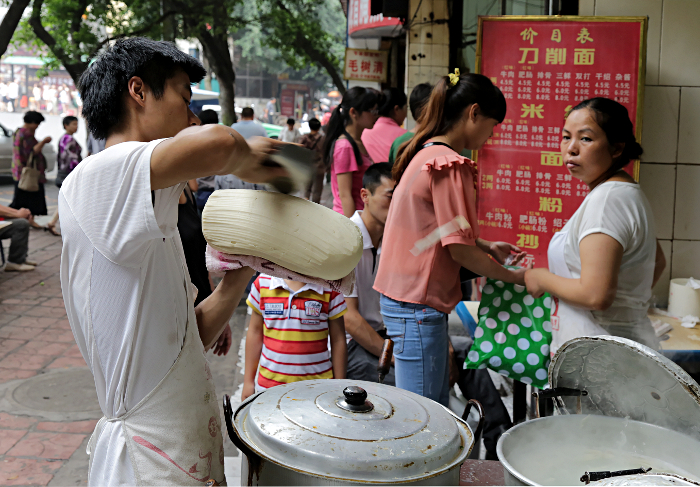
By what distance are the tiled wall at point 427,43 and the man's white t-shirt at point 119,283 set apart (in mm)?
5197

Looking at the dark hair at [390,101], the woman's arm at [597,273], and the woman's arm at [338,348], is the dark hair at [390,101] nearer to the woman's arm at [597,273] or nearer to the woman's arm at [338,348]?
the woman's arm at [338,348]

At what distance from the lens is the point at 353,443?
1.34m

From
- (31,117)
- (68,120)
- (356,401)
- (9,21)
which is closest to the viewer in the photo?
(356,401)

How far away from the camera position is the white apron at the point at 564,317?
240cm

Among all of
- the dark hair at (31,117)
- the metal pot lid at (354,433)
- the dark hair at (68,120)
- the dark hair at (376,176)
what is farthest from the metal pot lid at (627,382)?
the dark hair at (68,120)

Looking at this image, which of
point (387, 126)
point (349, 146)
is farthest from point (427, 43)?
point (349, 146)

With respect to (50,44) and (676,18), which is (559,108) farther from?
(50,44)

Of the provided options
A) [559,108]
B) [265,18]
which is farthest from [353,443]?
[265,18]

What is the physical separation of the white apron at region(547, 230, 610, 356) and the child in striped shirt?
945 mm

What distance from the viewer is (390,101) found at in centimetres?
550

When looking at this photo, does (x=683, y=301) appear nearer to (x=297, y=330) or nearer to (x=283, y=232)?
(x=297, y=330)

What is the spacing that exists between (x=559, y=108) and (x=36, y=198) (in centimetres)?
888

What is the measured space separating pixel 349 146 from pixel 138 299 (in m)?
3.70

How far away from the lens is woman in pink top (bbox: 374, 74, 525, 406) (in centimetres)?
247
